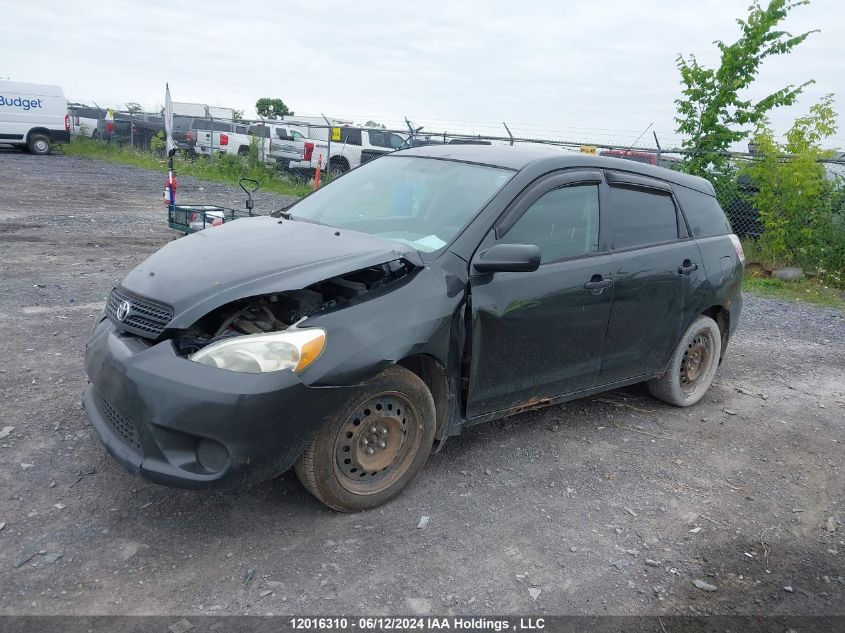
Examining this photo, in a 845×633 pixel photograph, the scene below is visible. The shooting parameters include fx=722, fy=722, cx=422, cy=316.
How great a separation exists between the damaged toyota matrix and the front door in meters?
0.01

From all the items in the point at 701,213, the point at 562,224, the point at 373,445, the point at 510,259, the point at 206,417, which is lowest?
the point at 373,445

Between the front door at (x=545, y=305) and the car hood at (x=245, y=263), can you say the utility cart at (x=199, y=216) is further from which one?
the front door at (x=545, y=305)

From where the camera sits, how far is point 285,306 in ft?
11.6

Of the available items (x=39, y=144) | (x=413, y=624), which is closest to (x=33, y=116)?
(x=39, y=144)

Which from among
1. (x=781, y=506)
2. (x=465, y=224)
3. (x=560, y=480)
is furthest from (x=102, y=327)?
(x=781, y=506)

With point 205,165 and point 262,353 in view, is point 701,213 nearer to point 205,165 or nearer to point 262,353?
point 262,353

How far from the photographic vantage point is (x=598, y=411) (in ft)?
17.2

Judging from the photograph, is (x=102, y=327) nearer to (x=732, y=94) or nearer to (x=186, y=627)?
(x=186, y=627)

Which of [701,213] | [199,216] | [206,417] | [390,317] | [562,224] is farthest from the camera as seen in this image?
[199,216]

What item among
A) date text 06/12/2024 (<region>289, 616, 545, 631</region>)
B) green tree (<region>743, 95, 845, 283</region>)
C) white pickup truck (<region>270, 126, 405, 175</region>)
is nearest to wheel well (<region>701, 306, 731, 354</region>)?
date text 06/12/2024 (<region>289, 616, 545, 631</region>)

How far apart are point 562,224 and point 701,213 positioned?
162 cm

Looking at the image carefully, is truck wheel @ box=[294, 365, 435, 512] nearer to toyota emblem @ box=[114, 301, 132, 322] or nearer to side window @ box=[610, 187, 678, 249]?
toyota emblem @ box=[114, 301, 132, 322]

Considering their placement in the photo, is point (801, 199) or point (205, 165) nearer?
→ point (801, 199)

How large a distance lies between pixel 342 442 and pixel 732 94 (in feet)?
35.3
